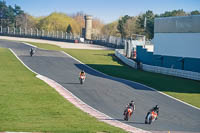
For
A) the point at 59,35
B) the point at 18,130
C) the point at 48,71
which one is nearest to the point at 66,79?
the point at 48,71

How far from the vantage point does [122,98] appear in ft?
85.1

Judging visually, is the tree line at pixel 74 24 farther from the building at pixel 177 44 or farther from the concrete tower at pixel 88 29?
the building at pixel 177 44

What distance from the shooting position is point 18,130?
14422mm

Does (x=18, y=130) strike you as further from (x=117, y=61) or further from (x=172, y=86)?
(x=117, y=61)

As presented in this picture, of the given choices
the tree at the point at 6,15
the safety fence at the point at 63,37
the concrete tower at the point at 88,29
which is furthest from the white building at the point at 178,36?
the tree at the point at 6,15

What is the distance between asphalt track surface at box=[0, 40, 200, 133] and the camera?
64.7 feet

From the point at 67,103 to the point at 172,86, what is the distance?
533 inches

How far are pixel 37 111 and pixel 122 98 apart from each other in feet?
25.6

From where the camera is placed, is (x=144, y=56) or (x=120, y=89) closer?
(x=120, y=89)

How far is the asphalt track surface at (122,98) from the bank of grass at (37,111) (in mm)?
2032

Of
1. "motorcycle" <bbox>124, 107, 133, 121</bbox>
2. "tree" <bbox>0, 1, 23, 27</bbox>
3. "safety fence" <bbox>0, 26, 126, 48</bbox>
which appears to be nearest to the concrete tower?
"safety fence" <bbox>0, 26, 126, 48</bbox>

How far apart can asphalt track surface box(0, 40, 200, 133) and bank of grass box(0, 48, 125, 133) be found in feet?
6.67

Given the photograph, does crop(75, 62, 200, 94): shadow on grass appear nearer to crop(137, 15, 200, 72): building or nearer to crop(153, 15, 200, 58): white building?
crop(137, 15, 200, 72): building

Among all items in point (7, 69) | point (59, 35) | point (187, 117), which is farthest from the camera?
point (59, 35)
